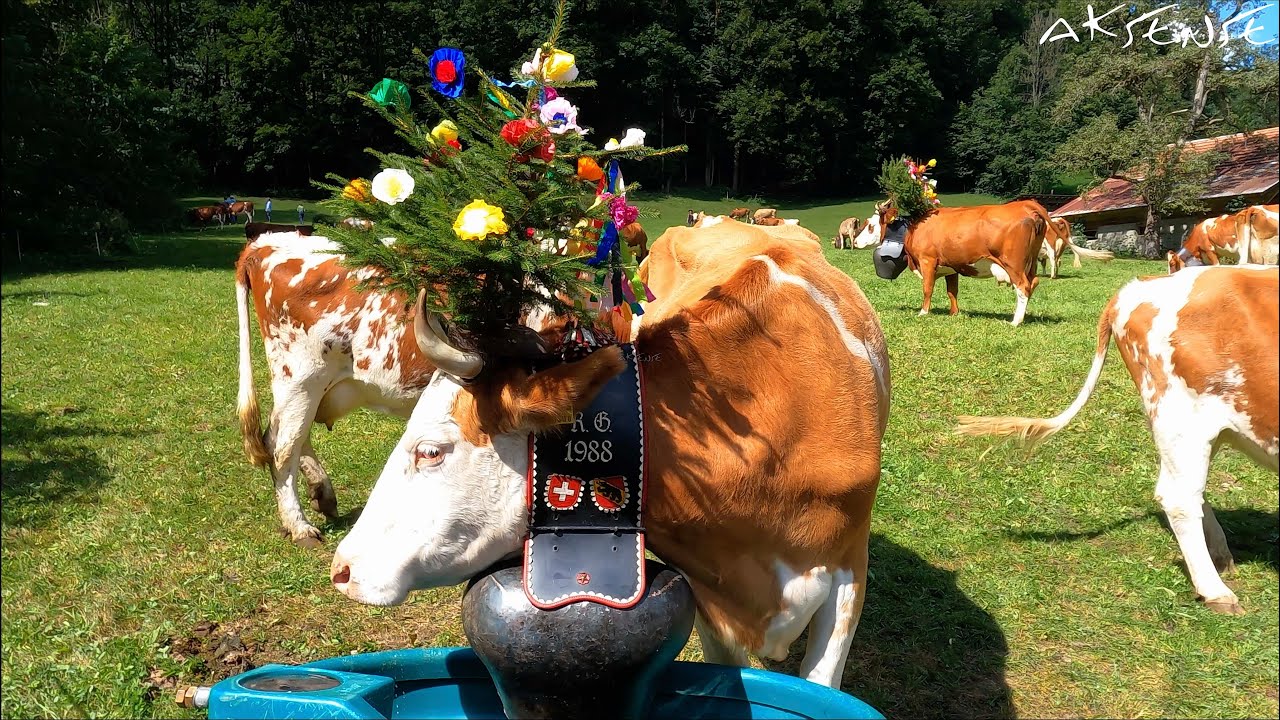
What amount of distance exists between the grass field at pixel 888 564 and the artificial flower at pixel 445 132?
2379mm

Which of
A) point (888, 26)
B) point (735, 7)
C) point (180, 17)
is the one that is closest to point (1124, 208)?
point (888, 26)

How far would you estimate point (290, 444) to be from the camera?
5.28m

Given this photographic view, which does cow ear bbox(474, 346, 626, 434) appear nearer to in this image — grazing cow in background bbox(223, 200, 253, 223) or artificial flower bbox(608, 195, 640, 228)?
artificial flower bbox(608, 195, 640, 228)

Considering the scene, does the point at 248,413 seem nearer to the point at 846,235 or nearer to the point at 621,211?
the point at 621,211

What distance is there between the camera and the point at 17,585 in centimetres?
434

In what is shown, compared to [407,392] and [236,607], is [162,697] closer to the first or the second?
[236,607]

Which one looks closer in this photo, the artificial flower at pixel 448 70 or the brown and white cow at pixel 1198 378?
the artificial flower at pixel 448 70

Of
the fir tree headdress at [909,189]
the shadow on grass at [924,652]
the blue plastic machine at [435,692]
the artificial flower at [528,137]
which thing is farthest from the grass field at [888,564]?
the fir tree headdress at [909,189]

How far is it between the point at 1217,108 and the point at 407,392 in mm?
4199

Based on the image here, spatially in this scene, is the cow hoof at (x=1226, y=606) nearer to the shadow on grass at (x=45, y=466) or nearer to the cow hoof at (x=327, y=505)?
the cow hoof at (x=327, y=505)

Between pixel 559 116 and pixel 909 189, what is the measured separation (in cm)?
1221

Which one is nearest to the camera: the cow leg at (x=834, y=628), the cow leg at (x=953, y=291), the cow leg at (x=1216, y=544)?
the cow leg at (x=834, y=628)

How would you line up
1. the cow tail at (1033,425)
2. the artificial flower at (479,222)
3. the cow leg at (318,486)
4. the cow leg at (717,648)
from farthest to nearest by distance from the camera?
the cow leg at (318,486)
the cow tail at (1033,425)
the cow leg at (717,648)
the artificial flower at (479,222)

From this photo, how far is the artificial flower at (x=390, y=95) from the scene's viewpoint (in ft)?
7.88
